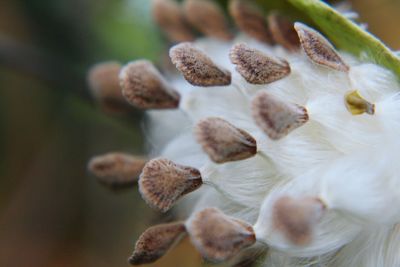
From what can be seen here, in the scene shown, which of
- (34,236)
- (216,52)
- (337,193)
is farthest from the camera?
(34,236)

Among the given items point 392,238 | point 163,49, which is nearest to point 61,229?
point 163,49

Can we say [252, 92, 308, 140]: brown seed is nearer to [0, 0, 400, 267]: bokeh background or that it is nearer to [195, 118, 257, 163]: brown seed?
[195, 118, 257, 163]: brown seed

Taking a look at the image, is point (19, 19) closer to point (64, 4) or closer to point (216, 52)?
point (64, 4)

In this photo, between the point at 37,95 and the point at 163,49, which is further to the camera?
the point at 37,95

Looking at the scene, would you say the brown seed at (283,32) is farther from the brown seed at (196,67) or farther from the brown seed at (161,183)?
the brown seed at (161,183)

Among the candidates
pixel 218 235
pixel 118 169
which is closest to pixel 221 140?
pixel 218 235

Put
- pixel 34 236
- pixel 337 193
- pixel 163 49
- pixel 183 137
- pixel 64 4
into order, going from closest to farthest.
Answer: pixel 337 193 → pixel 183 137 → pixel 163 49 → pixel 34 236 → pixel 64 4

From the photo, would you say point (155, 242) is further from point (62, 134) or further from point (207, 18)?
point (62, 134)
